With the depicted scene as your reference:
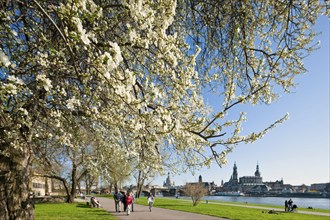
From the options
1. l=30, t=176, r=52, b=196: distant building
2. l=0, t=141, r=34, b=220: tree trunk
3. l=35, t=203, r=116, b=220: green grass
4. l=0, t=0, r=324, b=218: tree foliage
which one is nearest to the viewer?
l=0, t=0, r=324, b=218: tree foliage

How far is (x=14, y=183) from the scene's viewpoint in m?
7.39

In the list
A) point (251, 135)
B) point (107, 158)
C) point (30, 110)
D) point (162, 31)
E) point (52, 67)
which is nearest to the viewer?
point (162, 31)

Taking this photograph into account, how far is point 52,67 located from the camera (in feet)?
17.5

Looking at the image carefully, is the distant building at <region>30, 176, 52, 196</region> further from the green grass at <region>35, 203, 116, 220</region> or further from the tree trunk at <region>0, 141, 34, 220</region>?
the tree trunk at <region>0, 141, 34, 220</region>

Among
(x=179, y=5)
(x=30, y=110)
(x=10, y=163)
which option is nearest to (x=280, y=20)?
(x=179, y=5)

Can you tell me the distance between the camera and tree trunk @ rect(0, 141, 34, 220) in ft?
23.5

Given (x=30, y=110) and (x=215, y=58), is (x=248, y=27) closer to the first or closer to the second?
(x=215, y=58)

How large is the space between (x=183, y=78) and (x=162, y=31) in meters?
0.91

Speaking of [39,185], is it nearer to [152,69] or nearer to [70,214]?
[70,214]

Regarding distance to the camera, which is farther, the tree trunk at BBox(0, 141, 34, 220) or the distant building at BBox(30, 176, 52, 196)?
the distant building at BBox(30, 176, 52, 196)

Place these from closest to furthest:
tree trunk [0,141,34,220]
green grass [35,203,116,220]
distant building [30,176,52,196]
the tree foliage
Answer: the tree foliage → tree trunk [0,141,34,220] → green grass [35,203,116,220] → distant building [30,176,52,196]

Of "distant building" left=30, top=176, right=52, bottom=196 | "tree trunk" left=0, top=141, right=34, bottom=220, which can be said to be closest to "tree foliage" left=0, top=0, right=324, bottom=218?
"tree trunk" left=0, top=141, right=34, bottom=220

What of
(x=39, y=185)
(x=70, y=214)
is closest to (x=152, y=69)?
(x=70, y=214)

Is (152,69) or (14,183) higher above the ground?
(152,69)
